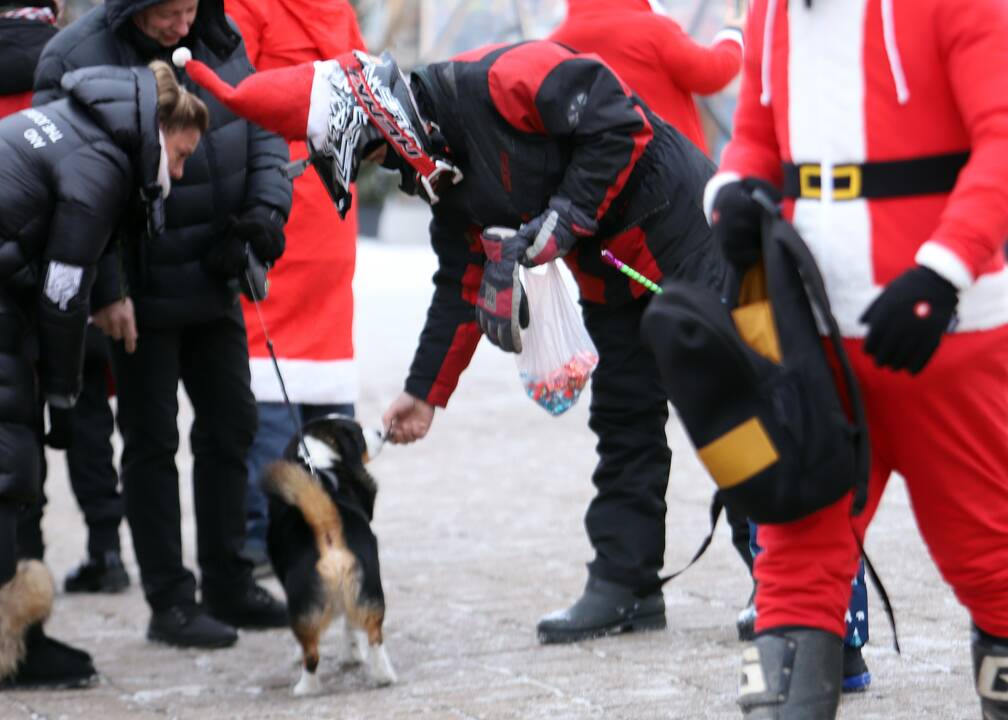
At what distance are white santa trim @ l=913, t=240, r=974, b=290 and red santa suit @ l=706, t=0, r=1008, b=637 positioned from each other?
0.07 m

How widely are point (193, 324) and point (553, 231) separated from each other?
1348 millimetres

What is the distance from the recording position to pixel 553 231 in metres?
4.21

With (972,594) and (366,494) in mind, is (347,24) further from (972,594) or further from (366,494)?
(972,594)

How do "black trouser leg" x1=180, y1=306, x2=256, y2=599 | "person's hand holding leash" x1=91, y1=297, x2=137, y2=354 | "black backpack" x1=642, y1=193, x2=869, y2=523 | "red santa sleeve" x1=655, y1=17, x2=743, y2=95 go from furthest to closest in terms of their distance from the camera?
"red santa sleeve" x1=655, y1=17, x2=743, y2=95
"black trouser leg" x1=180, y1=306, x2=256, y2=599
"person's hand holding leash" x1=91, y1=297, x2=137, y2=354
"black backpack" x1=642, y1=193, x2=869, y2=523

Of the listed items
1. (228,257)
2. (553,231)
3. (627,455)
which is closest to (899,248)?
(553,231)

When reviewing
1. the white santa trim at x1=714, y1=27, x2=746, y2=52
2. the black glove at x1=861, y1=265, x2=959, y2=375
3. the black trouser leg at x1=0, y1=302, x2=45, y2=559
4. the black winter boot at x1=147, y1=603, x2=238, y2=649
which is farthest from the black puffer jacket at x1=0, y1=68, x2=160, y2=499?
the black glove at x1=861, y1=265, x2=959, y2=375

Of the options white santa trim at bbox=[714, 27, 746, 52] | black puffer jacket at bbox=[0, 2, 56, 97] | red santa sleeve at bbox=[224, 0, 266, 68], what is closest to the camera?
black puffer jacket at bbox=[0, 2, 56, 97]

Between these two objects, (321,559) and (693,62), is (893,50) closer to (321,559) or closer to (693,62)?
(321,559)

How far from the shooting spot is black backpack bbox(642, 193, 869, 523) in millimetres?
2861

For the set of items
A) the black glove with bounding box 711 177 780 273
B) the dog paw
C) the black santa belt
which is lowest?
the dog paw

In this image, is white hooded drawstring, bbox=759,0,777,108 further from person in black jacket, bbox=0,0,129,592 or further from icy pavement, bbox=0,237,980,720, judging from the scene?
person in black jacket, bbox=0,0,129,592

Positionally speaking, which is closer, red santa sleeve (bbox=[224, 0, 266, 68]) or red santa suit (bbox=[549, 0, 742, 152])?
red santa suit (bbox=[549, 0, 742, 152])

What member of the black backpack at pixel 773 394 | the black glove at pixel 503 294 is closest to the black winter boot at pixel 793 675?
the black backpack at pixel 773 394

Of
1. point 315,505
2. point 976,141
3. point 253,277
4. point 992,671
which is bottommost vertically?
point 315,505
